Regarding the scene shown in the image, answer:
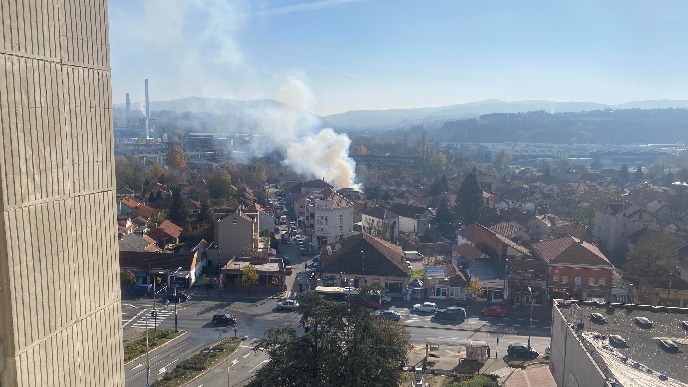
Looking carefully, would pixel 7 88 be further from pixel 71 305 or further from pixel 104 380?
pixel 104 380

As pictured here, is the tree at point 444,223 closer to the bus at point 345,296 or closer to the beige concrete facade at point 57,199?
the bus at point 345,296

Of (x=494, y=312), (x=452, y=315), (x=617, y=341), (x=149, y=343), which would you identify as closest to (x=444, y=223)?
(x=494, y=312)

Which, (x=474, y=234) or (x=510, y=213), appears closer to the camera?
(x=474, y=234)

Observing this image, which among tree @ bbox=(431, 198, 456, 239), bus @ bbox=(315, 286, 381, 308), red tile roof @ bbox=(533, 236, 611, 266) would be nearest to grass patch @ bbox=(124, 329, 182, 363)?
bus @ bbox=(315, 286, 381, 308)

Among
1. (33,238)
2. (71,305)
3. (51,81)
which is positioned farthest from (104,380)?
(51,81)

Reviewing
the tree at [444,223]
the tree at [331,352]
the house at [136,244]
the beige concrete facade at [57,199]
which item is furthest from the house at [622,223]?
the beige concrete facade at [57,199]

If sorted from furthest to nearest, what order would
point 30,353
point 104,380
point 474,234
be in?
point 474,234 < point 104,380 < point 30,353
